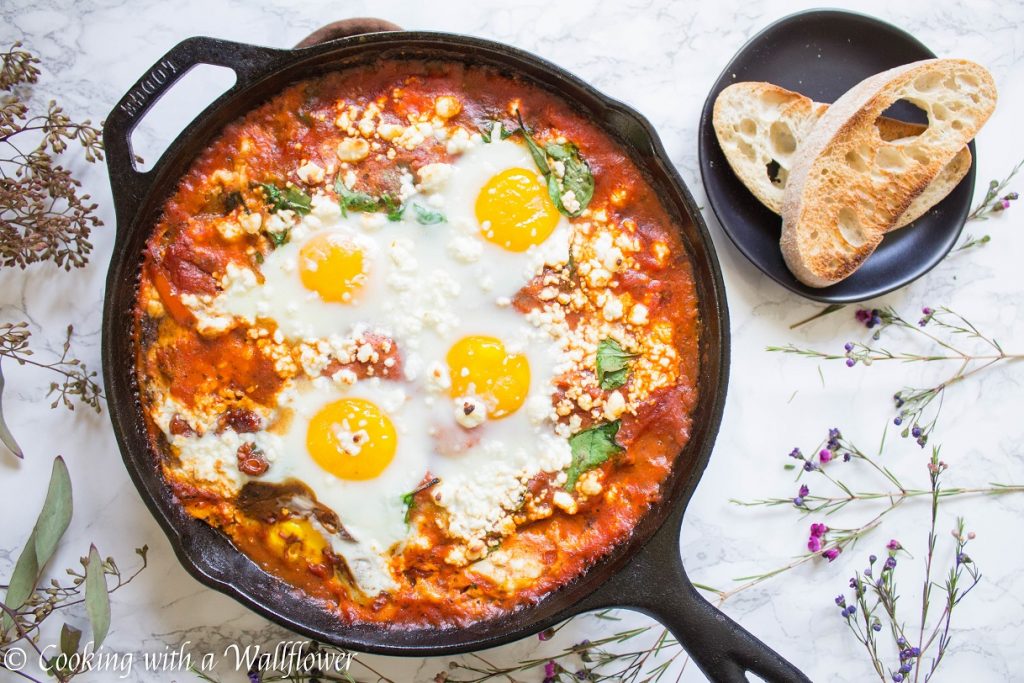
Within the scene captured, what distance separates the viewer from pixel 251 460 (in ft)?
8.46

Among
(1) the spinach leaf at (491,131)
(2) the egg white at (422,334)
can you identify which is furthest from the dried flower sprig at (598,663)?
(1) the spinach leaf at (491,131)

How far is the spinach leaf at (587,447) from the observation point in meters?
2.65

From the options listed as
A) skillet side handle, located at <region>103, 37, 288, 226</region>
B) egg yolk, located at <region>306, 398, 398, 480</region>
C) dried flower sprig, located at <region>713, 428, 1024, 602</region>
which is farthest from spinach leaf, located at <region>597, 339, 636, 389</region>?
skillet side handle, located at <region>103, 37, 288, 226</region>

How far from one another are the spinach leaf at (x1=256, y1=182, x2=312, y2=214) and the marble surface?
59 centimetres

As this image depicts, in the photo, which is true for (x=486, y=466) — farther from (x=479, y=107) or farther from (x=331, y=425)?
(x=479, y=107)

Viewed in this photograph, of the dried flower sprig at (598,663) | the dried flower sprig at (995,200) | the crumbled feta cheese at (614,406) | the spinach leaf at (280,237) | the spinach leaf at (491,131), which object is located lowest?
the dried flower sprig at (598,663)

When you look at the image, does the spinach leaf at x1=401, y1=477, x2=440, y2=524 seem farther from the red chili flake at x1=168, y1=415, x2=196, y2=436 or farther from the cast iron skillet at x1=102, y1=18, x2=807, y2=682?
the red chili flake at x1=168, y1=415, x2=196, y2=436

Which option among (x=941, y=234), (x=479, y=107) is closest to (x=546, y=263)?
(x=479, y=107)

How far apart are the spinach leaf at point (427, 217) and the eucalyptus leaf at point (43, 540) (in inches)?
57.5

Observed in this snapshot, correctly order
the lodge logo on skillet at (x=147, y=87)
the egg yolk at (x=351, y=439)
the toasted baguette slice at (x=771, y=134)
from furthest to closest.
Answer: the toasted baguette slice at (x=771, y=134)
the egg yolk at (x=351, y=439)
the lodge logo on skillet at (x=147, y=87)

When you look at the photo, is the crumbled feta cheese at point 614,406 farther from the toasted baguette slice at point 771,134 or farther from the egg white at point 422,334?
the toasted baguette slice at point 771,134

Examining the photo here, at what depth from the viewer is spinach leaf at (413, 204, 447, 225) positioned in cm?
261

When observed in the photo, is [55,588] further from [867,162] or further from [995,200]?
[995,200]

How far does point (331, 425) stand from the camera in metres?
2.57
